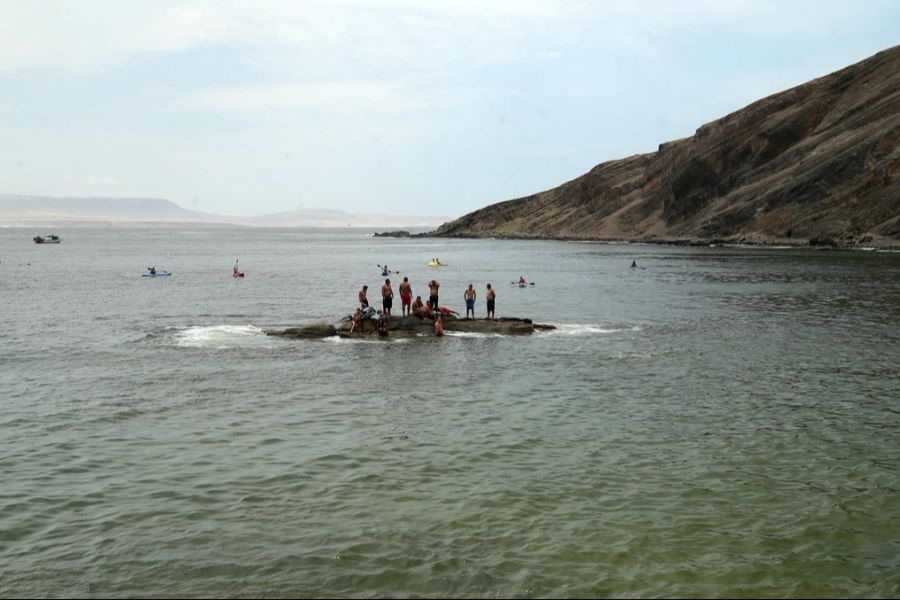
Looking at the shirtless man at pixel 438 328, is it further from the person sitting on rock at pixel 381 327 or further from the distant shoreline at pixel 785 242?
the distant shoreline at pixel 785 242

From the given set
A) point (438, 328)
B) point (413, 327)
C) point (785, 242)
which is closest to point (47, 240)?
point (785, 242)

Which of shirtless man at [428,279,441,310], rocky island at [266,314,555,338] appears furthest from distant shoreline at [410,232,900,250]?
shirtless man at [428,279,441,310]

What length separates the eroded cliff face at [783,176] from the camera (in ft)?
335

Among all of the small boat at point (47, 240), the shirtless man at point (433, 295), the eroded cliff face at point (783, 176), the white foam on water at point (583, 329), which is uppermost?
the eroded cliff face at point (783, 176)

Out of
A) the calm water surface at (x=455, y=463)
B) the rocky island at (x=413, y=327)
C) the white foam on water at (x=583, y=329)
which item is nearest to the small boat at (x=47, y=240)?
the calm water surface at (x=455, y=463)

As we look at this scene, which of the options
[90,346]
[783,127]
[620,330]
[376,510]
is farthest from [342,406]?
[783,127]

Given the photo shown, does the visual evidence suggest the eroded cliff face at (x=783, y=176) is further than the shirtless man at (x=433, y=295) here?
Yes

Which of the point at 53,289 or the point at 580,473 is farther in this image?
the point at 53,289

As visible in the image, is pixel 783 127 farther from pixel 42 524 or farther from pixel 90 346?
pixel 42 524

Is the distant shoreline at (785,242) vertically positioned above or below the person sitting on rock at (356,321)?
above

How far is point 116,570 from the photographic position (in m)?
11.8

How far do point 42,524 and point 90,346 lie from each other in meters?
21.3

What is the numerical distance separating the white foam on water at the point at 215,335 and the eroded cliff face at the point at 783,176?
83.4 m

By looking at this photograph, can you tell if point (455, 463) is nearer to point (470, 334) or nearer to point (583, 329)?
point (470, 334)
